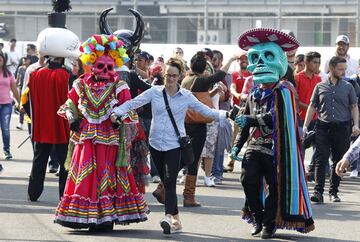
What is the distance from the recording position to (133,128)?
1123 centimetres

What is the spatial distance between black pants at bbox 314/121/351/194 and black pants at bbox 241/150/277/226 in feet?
10.3

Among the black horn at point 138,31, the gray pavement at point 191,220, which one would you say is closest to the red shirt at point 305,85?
the gray pavement at point 191,220

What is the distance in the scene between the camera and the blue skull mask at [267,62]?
10.8 m

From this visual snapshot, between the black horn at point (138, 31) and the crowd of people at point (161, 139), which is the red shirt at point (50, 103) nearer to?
the black horn at point (138, 31)

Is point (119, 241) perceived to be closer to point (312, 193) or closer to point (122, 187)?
point (122, 187)

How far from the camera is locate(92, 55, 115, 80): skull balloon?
1098cm

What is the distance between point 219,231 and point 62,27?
3.98 metres

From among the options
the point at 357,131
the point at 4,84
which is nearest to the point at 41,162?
the point at 357,131

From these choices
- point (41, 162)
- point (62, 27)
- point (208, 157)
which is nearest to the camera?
point (41, 162)

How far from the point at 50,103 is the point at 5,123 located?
606 centimetres

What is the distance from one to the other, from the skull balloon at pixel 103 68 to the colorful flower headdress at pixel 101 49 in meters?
0.05

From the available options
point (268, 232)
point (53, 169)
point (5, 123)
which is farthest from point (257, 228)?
point (5, 123)

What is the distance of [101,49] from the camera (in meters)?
11.0

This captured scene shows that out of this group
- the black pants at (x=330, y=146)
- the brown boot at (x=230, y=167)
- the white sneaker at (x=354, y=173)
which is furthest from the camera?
the brown boot at (x=230, y=167)
